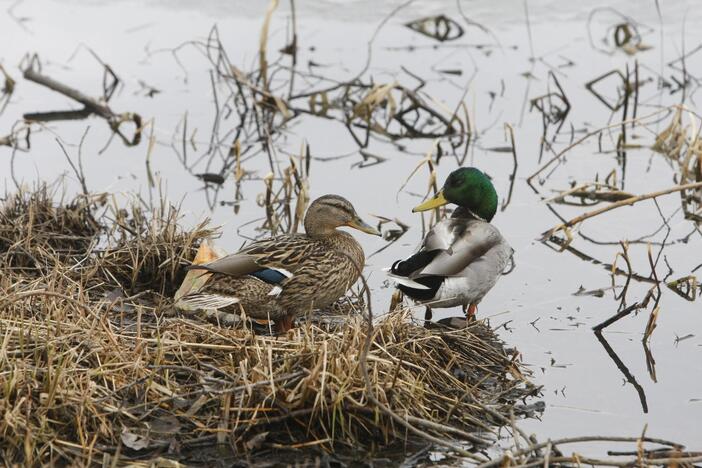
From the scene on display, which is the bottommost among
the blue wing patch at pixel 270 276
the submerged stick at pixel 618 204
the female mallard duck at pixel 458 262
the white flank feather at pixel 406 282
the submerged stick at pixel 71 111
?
the blue wing patch at pixel 270 276

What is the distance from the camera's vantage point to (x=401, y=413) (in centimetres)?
474

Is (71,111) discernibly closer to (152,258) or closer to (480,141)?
(480,141)

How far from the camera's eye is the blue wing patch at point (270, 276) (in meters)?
5.88

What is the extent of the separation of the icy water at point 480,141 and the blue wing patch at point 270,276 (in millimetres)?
778

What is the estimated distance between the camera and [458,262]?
20.5ft

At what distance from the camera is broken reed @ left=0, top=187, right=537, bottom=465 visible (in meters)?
4.48

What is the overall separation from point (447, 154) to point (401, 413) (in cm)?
436

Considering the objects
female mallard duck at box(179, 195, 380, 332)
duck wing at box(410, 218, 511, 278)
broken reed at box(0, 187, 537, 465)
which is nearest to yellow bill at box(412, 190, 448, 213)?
duck wing at box(410, 218, 511, 278)

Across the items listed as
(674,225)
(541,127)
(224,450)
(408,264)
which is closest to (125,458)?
(224,450)

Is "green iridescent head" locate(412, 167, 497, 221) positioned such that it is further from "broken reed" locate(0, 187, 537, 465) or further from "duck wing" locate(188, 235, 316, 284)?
"broken reed" locate(0, 187, 537, 465)

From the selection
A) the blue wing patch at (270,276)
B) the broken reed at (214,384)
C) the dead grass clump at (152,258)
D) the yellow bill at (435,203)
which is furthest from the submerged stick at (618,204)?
the dead grass clump at (152,258)

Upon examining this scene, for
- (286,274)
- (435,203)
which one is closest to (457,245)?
(435,203)

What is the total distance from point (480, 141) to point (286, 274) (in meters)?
3.56

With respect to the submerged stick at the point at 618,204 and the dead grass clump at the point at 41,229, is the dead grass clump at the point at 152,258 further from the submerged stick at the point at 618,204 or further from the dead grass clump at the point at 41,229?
the submerged stick at the point at 618,204
